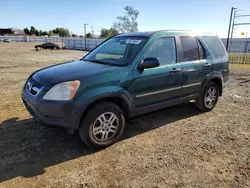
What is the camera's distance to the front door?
3521mm

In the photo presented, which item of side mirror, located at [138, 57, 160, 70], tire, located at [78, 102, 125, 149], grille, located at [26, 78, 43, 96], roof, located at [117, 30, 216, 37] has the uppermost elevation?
roof, located at [117, 30, 216, 37]

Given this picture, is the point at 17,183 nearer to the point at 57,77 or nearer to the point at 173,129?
the point at 57,77

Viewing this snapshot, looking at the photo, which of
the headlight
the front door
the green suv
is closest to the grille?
the green suv

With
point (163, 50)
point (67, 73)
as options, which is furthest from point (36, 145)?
point (163, 50)

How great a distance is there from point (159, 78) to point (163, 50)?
0.56 meters

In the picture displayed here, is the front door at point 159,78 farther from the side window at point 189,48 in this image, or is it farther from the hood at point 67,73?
the hood at point 67,73

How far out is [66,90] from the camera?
2.95 metres

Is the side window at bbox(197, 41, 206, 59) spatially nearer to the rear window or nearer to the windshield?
the rear window

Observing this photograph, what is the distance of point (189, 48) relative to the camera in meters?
4.30

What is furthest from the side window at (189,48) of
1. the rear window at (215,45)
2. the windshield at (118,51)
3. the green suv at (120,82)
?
the windshield at (118,51)

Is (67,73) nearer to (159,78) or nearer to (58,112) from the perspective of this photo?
(58,112)

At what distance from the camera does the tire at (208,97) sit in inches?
187

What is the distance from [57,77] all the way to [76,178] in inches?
55.3

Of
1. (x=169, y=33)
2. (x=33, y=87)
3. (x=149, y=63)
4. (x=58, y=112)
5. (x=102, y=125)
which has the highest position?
(x=169, y=33)
